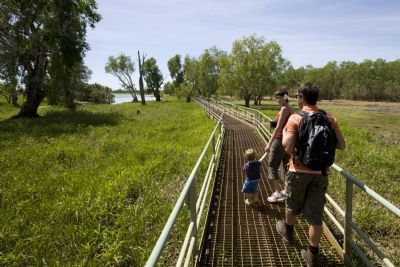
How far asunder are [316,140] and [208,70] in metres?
73.7

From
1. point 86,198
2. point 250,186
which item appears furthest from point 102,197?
point 250,186

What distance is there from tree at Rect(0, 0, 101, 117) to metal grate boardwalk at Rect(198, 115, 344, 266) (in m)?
20.7

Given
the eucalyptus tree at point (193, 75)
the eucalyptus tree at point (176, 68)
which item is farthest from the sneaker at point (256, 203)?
the eucalyptus tree at point (176, 68)

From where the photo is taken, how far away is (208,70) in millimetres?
76000

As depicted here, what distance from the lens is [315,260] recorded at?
13.7 ft

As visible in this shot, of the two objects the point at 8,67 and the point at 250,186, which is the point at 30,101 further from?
the point at 250,186

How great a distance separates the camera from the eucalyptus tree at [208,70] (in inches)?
2965

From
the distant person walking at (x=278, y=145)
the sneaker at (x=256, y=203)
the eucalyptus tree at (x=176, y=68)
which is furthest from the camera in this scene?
the eucalyptus tree at (x=176, y=68)

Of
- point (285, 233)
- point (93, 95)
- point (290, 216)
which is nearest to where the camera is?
point (290, 216)

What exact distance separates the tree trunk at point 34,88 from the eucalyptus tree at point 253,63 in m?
34.2

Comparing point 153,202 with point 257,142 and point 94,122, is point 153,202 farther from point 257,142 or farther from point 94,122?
point 94,122

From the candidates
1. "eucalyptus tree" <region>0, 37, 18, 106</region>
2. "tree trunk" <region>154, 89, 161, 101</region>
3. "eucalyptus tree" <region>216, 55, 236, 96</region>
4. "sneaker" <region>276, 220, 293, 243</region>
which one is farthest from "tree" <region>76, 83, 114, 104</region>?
"sneaker" <region>276, 220, 293, 243</region>

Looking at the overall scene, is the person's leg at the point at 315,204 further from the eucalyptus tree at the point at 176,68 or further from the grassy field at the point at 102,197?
the eucalyptus tree at the point at 176,68

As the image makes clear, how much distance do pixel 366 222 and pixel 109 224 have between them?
16.2 feet
